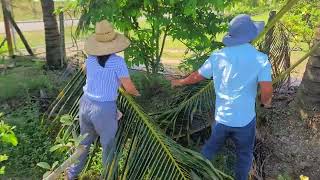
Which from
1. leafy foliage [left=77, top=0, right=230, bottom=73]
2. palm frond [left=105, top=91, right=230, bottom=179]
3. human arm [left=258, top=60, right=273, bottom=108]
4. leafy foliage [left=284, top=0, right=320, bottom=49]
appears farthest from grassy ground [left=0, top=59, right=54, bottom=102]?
leafy foliage [left=284, top=0, right=320, bottom=49]

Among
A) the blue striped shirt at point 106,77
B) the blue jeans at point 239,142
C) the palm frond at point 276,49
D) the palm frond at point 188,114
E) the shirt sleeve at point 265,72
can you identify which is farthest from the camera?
the palm frond at point 276,49

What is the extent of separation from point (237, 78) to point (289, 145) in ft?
5.96

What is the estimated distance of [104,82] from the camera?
4133mm

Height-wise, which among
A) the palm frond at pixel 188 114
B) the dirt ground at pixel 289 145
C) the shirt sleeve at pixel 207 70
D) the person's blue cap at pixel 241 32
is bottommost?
the dirt ground at pixel 289 145

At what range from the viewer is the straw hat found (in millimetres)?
4148

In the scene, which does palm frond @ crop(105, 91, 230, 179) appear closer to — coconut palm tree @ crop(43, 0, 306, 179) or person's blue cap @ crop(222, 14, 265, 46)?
coconut palm tree @ crop(43, 0, 306, 179)

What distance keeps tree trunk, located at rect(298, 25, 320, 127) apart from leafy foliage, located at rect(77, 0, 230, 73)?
3.91 feet

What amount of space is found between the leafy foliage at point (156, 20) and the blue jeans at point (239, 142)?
1.80 m

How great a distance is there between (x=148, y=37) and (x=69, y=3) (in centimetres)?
113

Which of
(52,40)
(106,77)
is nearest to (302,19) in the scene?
(52,40)

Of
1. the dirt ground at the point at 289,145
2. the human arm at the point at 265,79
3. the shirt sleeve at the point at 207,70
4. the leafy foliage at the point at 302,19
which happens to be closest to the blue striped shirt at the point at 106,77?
the shirt sleeve at the point at 207,70

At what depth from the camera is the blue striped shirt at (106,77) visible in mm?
4133

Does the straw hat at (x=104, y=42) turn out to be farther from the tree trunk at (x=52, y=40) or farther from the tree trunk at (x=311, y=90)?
the tree trunk at (x=52, y=40)

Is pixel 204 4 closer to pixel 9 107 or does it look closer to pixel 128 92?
pixel 128 92
